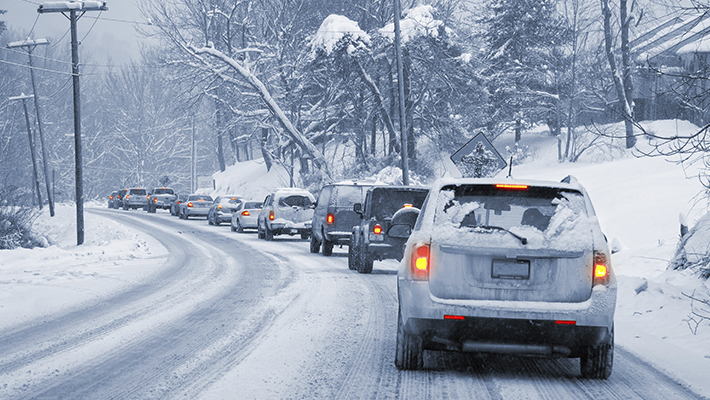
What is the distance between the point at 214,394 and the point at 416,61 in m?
37.7

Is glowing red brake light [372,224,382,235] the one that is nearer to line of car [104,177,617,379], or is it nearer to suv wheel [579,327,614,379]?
line of car [104,177,617,379]

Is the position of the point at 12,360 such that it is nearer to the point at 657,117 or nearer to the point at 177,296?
the point at 177,296

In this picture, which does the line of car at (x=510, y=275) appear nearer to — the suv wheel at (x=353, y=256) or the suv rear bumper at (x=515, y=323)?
the suv rear bumper at (x=515, y=323)

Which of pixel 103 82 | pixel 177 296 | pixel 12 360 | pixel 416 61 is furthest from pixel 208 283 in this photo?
pixel 103 82

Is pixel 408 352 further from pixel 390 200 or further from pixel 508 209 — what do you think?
pixel 390 200

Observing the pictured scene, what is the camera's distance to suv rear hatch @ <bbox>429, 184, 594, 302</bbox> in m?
6.00

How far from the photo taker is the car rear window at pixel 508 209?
6.16 meters

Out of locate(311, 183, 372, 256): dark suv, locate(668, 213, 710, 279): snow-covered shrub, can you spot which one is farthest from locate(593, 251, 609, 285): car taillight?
locate(311, 183, 372, 256): dark suv

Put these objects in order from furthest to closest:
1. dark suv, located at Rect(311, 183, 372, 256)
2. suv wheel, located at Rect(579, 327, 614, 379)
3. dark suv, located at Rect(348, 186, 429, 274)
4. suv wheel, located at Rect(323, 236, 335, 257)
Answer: suv wheel, located at Rect(323, 236, 335, 257) < dark suv, located at Rect(311, 183, 372, 256) < dark suv, located at Rect(348, 186, 429, 274) < suv wheel, located at Rect(579, 327, 614, 379)

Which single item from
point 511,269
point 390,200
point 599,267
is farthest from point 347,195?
point 599,267

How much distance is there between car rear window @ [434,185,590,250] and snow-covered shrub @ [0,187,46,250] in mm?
22950

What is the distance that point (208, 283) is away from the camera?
553 inches

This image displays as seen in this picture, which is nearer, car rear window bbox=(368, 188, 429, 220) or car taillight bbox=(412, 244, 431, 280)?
car taillight bbox=(412, 244, 431, 280)

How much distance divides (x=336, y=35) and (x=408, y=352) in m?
33.3
